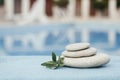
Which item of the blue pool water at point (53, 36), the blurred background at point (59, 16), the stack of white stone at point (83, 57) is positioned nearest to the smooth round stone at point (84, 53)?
the stack of white stone at point (83, 57)

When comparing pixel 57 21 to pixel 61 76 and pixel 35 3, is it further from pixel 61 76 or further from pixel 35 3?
pixel 61 76

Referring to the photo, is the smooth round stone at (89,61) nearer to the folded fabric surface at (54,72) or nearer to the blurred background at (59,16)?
the folded fabric surface at (54,72)

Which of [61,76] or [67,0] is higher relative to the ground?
[67,0]

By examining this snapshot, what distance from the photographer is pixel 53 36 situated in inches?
429

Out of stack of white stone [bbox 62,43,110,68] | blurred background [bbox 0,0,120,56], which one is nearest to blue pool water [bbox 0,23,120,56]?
blurred background [bbox 0,0,120,56]

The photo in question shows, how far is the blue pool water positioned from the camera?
8227mm

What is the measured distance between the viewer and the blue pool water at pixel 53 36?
27.0 feet

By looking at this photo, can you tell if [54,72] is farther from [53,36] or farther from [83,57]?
[53,36]

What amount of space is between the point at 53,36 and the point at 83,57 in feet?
28.6

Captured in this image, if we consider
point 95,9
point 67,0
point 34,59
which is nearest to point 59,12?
point 67,0

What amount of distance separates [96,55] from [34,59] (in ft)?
2.08

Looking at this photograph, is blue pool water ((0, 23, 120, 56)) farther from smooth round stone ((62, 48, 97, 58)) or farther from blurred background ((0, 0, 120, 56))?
smooth round stone ((62, 48, 97, 58))

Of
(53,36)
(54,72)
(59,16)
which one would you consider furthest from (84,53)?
(59,16)

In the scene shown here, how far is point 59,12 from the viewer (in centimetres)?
1435
